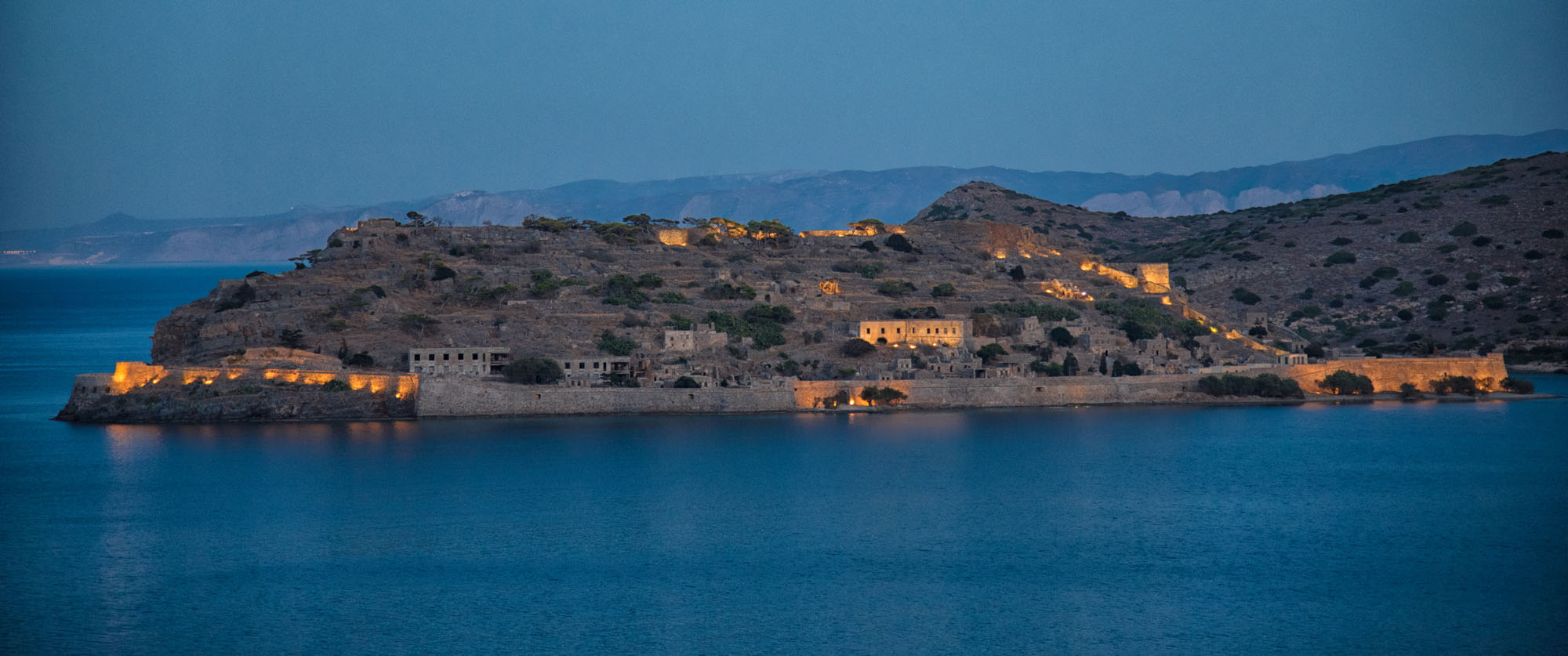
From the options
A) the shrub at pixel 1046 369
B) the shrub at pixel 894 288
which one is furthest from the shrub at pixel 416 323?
the shrub at pixel 1046 369

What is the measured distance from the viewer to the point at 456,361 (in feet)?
166

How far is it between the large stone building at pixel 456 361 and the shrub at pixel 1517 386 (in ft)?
112

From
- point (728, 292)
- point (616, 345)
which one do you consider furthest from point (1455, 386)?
point (616, 345)

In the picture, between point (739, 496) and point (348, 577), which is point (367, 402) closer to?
point (739, 496)

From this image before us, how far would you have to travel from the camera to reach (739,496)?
37094mm

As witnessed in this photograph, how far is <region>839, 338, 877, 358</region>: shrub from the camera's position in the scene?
179ft

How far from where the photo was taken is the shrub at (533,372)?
49.8m

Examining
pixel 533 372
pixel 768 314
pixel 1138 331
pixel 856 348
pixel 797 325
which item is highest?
pixel 768 314

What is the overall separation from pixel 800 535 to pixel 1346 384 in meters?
29.4

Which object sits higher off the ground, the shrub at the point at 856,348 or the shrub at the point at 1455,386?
the shrub at the point at 856,348

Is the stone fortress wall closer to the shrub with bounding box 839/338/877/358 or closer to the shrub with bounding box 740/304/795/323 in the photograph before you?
the shrub with bounding box 740/304/795/323

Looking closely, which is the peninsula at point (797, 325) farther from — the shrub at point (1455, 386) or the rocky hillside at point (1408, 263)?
the rocky hillside at point (1408, 263)

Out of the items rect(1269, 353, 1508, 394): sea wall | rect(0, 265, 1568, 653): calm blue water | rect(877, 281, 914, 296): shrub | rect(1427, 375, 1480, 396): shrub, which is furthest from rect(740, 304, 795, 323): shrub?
rect(1427, 375, 1480, 396): shrub

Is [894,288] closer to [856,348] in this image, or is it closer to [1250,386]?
[856,348]
